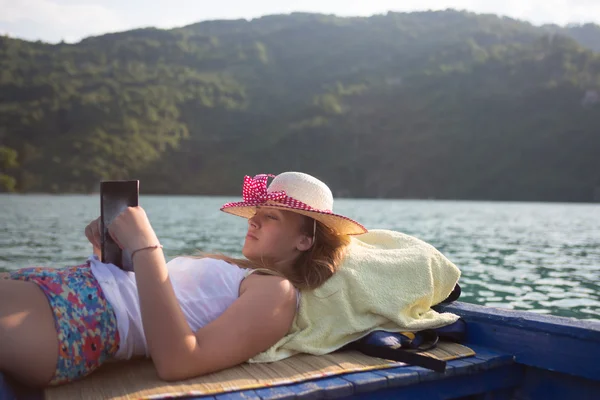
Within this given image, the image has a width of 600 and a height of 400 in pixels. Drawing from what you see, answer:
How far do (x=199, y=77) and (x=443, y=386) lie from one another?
120413mm

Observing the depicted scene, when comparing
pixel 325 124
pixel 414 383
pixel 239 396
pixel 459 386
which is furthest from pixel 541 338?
pixel 325 124

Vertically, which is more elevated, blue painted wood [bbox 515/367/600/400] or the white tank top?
the white tank top

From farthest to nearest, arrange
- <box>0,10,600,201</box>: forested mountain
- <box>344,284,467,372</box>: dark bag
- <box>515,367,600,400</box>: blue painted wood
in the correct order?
<box>0,10,600,201</box>: forested mountain, <box>515,367,600,400</box>: blue painted wood, <box>344,284,467,372</box>: dark bag

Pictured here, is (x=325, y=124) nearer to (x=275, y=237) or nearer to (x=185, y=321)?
(x=275, y=237)

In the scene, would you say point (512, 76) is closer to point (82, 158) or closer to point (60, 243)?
point (82, 158)

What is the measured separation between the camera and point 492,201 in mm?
92562

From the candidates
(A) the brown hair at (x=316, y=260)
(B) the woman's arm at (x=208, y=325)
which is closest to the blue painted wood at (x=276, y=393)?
(B) the woman's arm at (x=208, y=325)

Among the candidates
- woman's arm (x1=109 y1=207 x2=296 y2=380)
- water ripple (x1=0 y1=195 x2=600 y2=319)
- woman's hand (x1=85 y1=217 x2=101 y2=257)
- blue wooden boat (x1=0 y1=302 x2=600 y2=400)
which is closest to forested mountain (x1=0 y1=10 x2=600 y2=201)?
water ripple (x1=0 y1=195 x2=600 y2=319)

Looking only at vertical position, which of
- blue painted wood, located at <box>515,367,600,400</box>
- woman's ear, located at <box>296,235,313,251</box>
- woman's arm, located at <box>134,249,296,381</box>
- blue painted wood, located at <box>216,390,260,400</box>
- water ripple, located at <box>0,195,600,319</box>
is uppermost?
woman's ear, located at <box>296,235,313,251</box>

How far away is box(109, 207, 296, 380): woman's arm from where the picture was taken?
6.72 feet

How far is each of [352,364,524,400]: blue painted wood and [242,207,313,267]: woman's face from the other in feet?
2.13

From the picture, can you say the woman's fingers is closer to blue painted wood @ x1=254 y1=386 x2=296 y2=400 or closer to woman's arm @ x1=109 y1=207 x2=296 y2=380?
woman's arm @ x1=109 y1=207 x2=296 y2=380

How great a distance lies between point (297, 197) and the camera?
8.47 ft

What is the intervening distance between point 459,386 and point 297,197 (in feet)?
3.30
